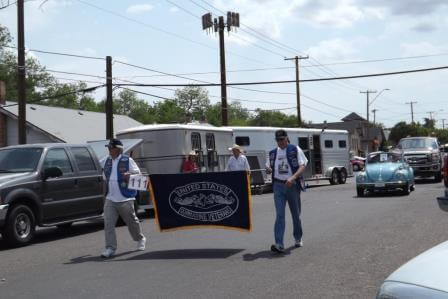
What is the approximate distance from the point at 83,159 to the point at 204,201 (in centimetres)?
414

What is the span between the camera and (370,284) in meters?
7.07

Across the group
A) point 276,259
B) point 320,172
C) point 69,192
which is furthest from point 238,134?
point 276,259

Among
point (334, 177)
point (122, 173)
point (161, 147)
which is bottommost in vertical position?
point (334, 177)

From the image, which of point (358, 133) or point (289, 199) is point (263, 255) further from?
point (358, 133)

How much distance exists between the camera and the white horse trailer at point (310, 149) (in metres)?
26.1

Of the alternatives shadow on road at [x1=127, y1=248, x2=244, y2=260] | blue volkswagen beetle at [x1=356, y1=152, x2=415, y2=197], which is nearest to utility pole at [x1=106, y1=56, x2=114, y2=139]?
blue volkswagen beetle at [x1=356, y1=152, x2=415, y2=197]

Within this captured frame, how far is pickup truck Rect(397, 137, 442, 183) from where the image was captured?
90.2ft

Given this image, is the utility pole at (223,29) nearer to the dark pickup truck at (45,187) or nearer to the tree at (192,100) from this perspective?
the dark pickup truck at (45,187)

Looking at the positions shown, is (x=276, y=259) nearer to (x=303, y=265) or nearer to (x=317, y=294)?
(x=303, y=265)

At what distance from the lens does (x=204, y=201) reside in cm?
1025

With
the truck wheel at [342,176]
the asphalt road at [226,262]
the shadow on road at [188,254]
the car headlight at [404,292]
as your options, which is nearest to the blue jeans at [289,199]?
the asphalt road at [226,262]

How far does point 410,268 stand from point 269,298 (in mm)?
3269

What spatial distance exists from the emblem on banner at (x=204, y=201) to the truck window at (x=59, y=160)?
10.6 feet

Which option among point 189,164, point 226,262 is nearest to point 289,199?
point 226,262
